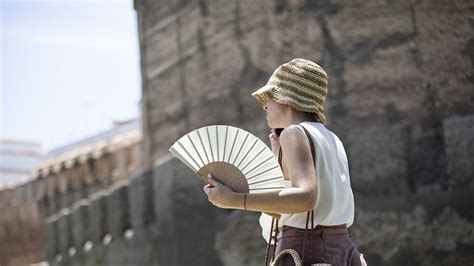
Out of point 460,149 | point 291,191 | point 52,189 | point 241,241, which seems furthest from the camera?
point 52,189

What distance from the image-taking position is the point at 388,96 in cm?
452

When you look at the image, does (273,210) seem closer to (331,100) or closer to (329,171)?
(329,171)

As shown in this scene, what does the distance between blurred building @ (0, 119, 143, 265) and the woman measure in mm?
6394

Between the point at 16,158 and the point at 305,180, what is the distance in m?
21.2

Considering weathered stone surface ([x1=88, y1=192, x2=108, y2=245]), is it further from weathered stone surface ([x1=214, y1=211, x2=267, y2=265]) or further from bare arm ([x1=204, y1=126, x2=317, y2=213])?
bare arm ([x1=204, y1=126, x2=317, y2=213])

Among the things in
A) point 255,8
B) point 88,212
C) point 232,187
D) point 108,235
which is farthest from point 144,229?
point 232,187

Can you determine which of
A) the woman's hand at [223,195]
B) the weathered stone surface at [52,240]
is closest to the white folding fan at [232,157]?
the woman's hand at [223,195]

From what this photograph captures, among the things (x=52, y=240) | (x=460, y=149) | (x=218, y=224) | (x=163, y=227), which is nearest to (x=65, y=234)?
(x=52, y=240)

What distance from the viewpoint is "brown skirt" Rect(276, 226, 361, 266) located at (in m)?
2.37

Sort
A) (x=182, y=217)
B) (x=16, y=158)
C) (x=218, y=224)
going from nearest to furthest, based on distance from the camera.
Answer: (x=218, y=224)
(x=182, y=217)
(x=16, y=158)

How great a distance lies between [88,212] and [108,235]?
509 millimetres

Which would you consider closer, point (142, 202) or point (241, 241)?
point (241, 241)

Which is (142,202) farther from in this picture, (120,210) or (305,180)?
(305,180)

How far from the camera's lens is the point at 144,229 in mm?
5762
